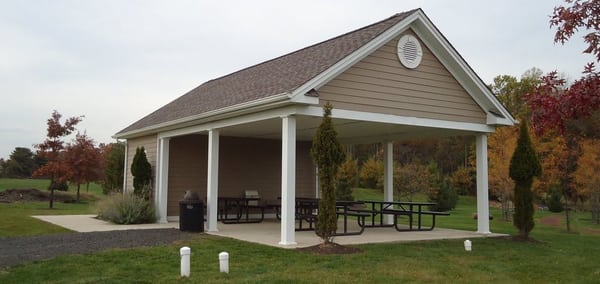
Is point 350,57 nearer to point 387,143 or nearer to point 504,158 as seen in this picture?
point 387,143

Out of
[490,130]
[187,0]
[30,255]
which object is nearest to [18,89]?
[187,0]

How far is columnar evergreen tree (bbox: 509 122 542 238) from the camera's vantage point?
38.9 ft

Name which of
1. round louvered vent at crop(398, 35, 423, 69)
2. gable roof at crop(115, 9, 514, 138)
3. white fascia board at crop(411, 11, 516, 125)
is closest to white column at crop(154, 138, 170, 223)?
gable roof at crop(115, 9, 514, 138)

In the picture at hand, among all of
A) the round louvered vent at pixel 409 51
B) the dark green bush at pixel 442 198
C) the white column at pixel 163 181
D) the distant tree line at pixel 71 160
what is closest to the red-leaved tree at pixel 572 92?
the round louvered vent at pixel 409 51

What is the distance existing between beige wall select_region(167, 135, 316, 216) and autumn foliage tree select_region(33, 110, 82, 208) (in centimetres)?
927

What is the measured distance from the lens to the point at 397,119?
11.3 metres

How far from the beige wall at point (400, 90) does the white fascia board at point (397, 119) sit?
0.33ft

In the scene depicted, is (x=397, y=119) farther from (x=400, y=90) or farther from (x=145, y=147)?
(x=145, y=147)

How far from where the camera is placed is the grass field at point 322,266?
23.2 ft

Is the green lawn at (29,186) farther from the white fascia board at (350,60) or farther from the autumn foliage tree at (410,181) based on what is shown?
the white fascia board at (350,60)

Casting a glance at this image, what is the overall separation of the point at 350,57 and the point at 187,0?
4.81m

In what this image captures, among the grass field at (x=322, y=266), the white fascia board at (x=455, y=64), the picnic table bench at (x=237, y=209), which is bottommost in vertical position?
the grass field at (x=322, y=266)

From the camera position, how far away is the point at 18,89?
1916 centimetres

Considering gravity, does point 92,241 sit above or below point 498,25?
below
